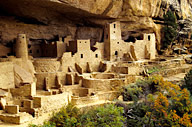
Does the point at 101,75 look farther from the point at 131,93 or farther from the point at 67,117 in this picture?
the point at 67,117

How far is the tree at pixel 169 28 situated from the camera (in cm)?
3100

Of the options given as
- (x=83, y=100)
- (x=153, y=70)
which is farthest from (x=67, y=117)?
(x=153, y=70)

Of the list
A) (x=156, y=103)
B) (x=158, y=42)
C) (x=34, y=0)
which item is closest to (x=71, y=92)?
(x=156, y=103)

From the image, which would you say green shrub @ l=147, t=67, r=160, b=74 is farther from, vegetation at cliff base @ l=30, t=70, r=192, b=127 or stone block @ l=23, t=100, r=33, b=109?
stone block @ l=23, t=100, r=33, b=109

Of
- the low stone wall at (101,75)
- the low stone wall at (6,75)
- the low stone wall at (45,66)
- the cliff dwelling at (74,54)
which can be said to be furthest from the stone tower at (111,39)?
the low stone wall at (6,75)

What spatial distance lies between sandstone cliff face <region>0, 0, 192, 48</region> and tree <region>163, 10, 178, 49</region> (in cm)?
85

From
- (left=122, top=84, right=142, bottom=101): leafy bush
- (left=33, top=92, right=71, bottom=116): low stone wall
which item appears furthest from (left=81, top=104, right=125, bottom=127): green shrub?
(left=122, top=84, right=142, bottom=101): leafy bush

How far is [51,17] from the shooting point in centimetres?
2470

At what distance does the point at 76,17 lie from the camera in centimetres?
2542

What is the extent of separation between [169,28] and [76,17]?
1199cm

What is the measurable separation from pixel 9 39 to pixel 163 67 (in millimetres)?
14533

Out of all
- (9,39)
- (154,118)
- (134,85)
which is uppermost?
(9,39)

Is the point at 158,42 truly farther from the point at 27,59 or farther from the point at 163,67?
the point at 27,59

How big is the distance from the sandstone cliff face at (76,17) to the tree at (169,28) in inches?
33.4
